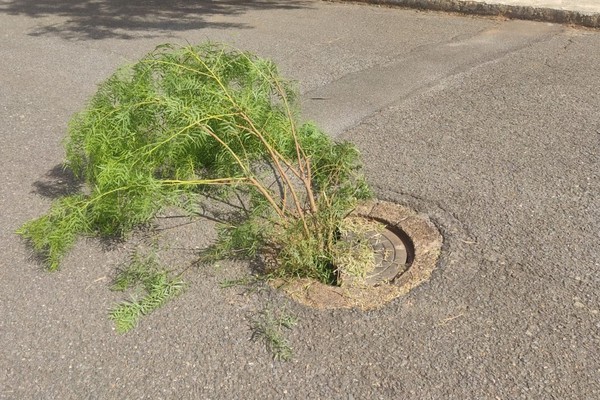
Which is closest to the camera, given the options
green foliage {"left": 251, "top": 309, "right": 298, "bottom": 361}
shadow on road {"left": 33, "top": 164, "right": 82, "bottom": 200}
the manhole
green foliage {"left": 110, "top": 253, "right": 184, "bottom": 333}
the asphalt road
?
the asphalt road

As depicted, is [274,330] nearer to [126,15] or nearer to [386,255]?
[386,255]

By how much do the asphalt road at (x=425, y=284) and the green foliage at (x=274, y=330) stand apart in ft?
0.16

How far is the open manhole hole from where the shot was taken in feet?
12.3

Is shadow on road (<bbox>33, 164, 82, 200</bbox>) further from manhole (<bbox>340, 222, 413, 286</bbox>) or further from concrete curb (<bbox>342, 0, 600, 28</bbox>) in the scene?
concrete curb (<bbox>342, 0, 600, 28</bbox>)

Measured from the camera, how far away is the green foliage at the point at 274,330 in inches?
134

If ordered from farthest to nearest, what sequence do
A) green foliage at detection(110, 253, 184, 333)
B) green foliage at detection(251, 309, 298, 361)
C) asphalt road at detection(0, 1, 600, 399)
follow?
1. green foliage at detection(110, 253, 184, 333)
2. green foliage at detection(251, 309, 298, 361)
3. asphalt road at detection(0, 1, 600, 399)

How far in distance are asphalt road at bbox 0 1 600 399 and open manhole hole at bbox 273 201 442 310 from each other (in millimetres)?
76

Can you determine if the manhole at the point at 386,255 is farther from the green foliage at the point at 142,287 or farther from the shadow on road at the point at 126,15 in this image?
the shadow on road at the point at 126,15

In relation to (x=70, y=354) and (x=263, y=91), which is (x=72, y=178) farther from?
(x=70, y=354)

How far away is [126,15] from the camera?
400 inches

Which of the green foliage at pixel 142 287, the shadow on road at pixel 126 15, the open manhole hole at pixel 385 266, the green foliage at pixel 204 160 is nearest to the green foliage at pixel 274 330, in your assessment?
the open manhole hole at pixel 385 266

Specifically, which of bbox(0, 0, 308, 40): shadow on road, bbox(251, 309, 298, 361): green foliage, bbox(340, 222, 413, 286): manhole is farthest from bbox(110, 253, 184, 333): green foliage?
bbox(0, 0, 308, 40): shadow on road

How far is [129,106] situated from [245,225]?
2.97ft

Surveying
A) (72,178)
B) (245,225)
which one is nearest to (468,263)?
(245,225)
